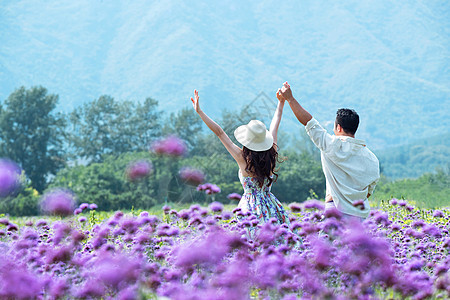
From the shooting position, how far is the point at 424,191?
14.3 m

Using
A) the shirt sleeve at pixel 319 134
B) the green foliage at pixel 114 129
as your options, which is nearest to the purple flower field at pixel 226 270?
the shirt sleeve at pixel 319 134

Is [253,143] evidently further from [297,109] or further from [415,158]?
[415,158]

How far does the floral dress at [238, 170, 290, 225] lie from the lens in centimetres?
447

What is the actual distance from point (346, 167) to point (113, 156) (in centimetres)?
1894

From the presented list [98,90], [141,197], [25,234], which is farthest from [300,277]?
[98,90]

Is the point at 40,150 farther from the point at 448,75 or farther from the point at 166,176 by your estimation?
the point at 448,75

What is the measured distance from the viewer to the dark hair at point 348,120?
436 cm

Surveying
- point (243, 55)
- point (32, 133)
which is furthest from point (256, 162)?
point (243, 55)

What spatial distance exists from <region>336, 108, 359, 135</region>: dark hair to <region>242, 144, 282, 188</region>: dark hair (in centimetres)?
62

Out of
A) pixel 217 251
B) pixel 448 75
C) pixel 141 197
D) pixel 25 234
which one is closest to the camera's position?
pixel 217 251

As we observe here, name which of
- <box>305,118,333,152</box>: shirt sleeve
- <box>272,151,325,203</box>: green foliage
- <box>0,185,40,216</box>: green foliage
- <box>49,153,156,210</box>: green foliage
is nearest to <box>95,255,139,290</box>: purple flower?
<box>305,118,333,152</box>: shirt sleeve

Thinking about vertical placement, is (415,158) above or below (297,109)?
below

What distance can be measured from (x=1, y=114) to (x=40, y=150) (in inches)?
122

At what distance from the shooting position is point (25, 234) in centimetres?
376
